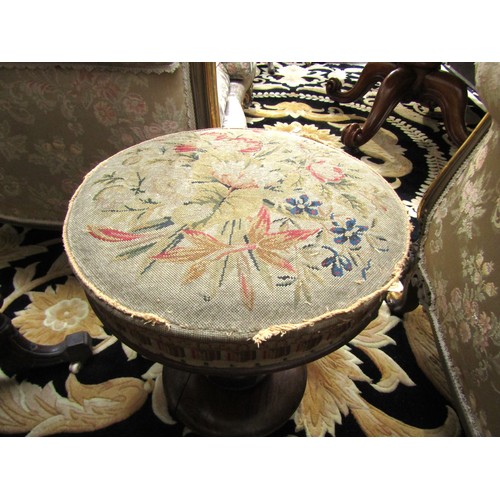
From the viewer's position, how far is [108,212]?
1.24 ft

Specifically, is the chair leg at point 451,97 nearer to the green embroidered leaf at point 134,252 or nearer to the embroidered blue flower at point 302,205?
the embroidered blue flower at point 302,205

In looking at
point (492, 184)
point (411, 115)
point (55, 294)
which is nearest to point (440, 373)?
point (492, 184)

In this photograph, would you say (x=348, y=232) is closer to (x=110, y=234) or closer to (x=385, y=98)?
(x=110, y=234)

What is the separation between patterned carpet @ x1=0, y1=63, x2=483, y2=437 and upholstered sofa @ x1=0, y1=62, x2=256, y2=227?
18 cm

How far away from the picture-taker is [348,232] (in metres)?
0.36

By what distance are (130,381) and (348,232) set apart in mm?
459

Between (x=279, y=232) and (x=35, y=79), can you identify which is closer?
(x=279, y=232)

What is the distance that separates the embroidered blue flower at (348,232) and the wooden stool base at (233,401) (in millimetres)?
299

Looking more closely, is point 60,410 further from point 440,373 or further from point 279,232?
point 440,373

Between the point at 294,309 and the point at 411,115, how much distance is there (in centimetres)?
142

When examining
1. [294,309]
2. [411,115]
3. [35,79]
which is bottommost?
[411,115]

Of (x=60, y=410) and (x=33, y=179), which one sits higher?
(x=33, y=179)

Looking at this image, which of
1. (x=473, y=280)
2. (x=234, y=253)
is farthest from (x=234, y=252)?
(x=473, y=280)

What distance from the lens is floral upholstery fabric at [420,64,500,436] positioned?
423mm
